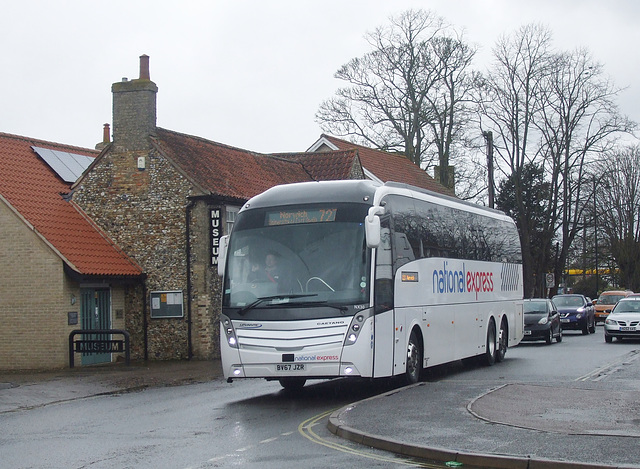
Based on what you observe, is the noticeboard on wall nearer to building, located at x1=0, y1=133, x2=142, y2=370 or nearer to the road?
building, located at x1=0, y1=133, x2=142, y2=370

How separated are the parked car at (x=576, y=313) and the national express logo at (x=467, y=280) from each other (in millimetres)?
13853

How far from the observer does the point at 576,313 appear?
37.4m

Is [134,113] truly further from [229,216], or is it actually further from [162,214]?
[229,216]

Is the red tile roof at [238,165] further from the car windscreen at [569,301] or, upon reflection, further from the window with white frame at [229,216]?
the car windscreen at [569,301]

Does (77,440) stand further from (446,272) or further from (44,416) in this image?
(446,272)

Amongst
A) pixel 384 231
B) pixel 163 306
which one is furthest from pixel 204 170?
pixel 384 231

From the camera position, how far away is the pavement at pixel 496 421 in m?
9.20

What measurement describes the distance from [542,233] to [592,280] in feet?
97.3

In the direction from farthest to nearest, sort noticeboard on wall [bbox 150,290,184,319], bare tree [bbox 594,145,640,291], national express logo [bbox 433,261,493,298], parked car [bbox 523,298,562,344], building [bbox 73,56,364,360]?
1. bare tree [bbox 594,145,640,291]
2. parked car [bbox 523,298,562,344]
3. noticeboard on wall [bbox 150,290,184,319]
4. building [bbox 73,56,364,360]
5. national express logo [bbox 433,261,493,298]

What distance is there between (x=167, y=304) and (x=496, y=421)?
17616 millimetres

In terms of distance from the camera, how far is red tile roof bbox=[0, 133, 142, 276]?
25688 millimetres

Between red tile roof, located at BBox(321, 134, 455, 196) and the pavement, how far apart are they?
97.7 feet

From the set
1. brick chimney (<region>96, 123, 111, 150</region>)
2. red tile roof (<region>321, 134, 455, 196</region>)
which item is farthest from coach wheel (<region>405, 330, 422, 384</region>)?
brick chimney (<region>96, 123, 111, 150</region>)

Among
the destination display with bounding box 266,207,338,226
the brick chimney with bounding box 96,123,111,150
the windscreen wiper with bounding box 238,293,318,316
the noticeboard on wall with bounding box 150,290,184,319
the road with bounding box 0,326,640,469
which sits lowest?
the road with bounding box 0,326,640,469
